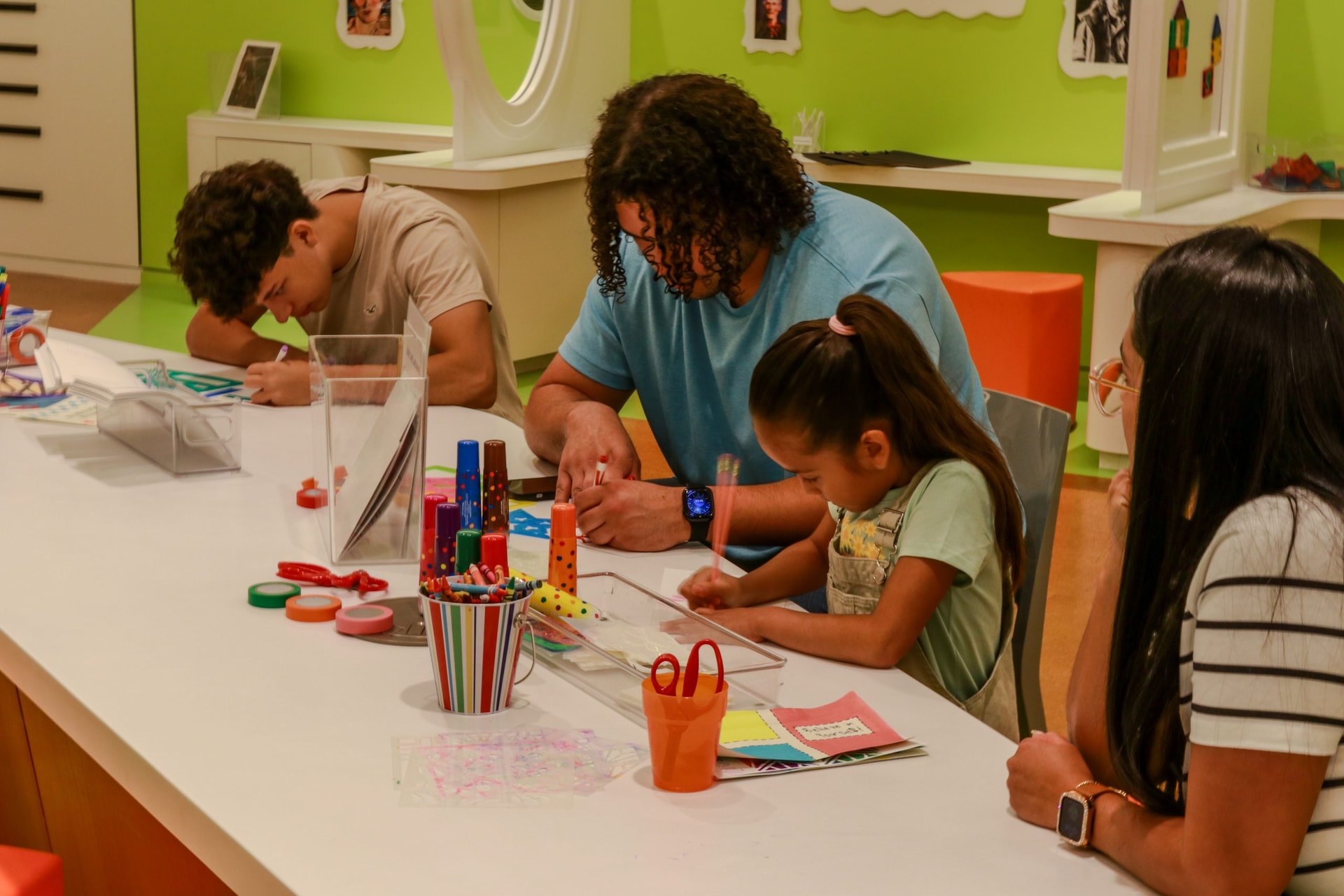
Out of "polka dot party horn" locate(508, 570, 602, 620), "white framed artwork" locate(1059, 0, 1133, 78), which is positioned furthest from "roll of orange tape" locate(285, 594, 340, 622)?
"white framed artwork" locate(1059, 0, 1133, 78)

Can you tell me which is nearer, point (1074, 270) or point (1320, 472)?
point (1320, 472)

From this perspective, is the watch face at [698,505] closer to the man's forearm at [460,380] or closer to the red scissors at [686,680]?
the red scissors at [686,680]

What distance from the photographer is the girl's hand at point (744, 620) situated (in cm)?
154

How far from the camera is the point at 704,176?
6.46 feet

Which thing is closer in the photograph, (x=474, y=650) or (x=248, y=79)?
(x=474, y=650)

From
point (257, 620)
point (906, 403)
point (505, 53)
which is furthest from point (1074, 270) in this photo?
point (257, 620)

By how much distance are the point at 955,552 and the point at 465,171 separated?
4.01 meters

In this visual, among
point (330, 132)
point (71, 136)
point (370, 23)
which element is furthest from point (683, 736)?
point (71, 136)

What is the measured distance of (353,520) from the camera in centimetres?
173

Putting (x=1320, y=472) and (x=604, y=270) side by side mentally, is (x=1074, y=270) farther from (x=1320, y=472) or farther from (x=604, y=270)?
(x=1320, y=472)

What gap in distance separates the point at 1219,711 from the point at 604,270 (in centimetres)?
139

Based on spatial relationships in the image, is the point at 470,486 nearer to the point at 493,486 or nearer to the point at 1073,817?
the point at 493,486

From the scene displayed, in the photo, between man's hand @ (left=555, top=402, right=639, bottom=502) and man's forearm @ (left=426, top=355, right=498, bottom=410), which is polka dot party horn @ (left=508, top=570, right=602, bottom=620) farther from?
man's forearm @ (left=426, top=355, right=498, bottom=410)

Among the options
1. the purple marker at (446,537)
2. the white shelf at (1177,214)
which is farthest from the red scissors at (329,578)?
the white shelf at (1177,214)
